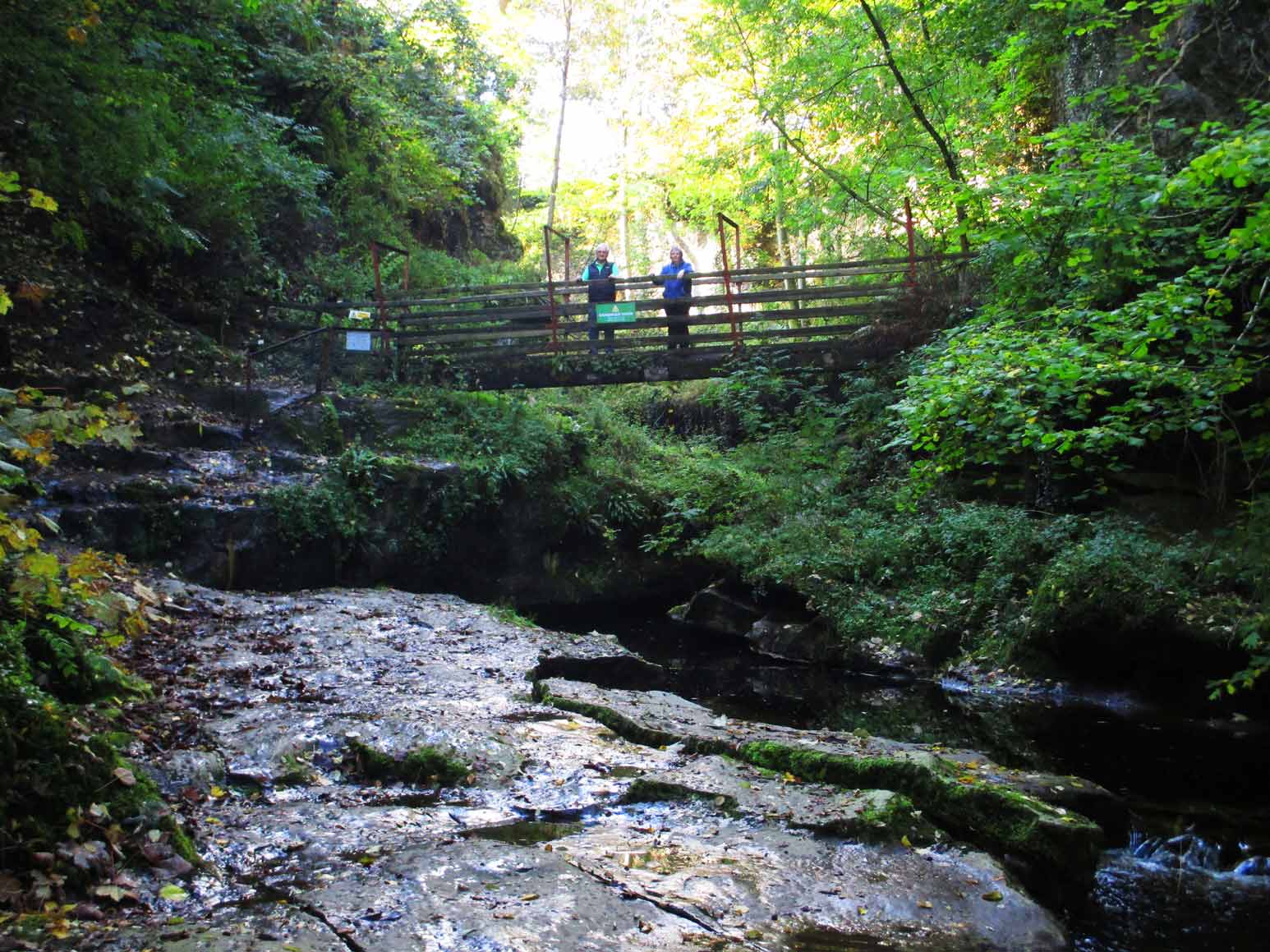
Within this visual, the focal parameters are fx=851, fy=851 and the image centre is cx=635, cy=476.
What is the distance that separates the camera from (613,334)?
53.0ft

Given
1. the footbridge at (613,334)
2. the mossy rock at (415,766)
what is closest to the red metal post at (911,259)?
the footbridge at (613,334)

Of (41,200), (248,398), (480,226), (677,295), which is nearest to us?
(41,200)

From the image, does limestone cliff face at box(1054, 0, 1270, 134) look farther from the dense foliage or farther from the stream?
the dense foliage

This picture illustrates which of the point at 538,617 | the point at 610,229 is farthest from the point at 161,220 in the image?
the point at 610,229

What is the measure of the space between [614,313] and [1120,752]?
11.1 m

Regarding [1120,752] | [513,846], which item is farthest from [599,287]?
[513,846]

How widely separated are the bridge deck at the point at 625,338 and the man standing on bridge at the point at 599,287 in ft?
0.33

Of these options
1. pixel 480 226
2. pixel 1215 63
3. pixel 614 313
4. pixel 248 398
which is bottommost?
pixel 248 398

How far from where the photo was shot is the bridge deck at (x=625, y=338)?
50.8 ft

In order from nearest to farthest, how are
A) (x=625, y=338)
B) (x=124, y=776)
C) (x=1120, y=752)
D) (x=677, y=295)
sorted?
(x=124, y=776) → (x=1120, y=752) → (x=625, y=338) → (x=677, y=295)

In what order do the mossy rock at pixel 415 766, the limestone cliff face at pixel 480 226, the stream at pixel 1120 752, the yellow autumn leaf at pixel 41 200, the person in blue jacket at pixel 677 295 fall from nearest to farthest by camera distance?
the yellow autumn leaf at pixel 41 200 → the stream at pixel 1120 752 → the mossy rock at pixel 415 766 → the person in blue jacket at pixel 677 295 → the limestone cliff face at pixel 480 226

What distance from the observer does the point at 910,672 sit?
10.4 m

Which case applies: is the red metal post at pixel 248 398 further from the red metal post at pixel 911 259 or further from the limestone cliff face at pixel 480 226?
the limestone cliff face at pixel 480 226

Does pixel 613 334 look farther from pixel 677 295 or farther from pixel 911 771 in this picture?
pixel 911 771
